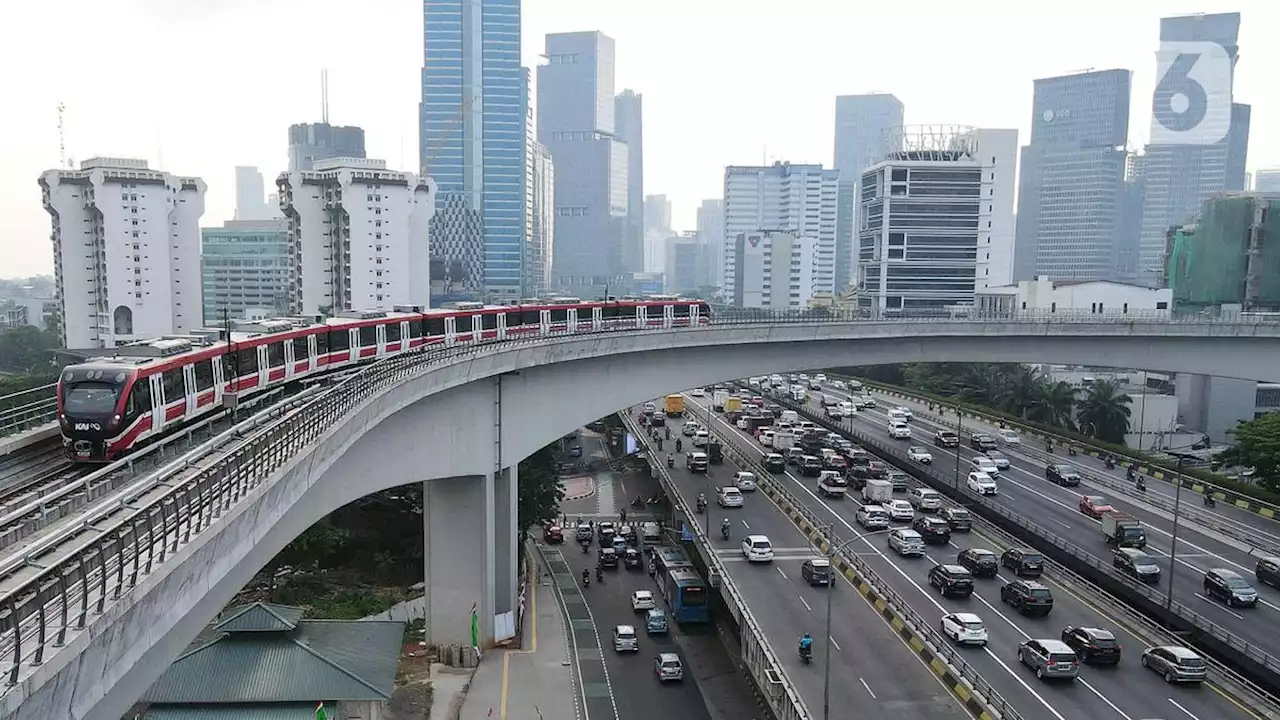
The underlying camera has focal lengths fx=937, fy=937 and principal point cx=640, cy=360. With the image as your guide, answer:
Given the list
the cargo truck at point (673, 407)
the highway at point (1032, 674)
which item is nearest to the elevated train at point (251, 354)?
the highway at point (1032, 674)

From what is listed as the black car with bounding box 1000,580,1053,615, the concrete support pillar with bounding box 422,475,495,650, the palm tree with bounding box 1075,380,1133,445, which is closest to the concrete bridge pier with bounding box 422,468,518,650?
the concrete support pillar with bounding box 422,475,495,650

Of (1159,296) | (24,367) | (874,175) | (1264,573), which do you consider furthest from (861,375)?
(24,367)

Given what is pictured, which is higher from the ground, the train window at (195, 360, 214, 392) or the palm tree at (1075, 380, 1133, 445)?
the train window at (195, 360, 214, 392)

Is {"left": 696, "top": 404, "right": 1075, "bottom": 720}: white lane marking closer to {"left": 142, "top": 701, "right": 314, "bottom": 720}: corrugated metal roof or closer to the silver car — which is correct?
the silver car

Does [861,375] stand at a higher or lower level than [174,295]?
lower

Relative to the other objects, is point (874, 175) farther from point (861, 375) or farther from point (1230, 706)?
point (1230, 706)

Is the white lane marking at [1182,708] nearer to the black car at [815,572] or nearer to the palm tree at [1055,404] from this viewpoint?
the black car at [815,572]

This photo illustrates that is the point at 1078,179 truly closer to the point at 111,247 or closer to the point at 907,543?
the point at 111,247
